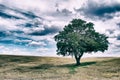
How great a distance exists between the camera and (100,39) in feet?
276

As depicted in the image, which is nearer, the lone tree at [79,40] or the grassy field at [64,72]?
the grassy field at [64,72]

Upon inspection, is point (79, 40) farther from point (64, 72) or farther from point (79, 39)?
point (64, 72)

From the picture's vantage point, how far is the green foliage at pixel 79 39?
7856 centimetres

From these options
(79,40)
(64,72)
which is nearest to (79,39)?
(79,40)

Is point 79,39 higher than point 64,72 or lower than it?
higher

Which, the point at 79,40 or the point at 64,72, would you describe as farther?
the point at 79,40

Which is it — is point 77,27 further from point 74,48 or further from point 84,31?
point 74,48

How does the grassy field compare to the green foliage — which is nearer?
the grassy field

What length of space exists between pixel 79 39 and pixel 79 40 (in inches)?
12.7

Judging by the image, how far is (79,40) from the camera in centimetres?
7900

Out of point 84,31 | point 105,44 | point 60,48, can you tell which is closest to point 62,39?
point 60,48

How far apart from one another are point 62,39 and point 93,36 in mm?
10842

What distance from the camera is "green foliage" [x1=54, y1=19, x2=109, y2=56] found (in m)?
78.6

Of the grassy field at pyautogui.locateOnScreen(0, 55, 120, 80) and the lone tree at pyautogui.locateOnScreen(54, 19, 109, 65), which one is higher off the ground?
the lone tree at pyautogui.locateOnScreen(54, 19, 109, 65)
